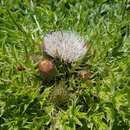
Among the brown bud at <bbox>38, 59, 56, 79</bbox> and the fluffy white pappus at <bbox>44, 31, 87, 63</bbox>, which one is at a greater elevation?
the fluffy white pappus at <bbox>44, 31, 87, 63</bbox>

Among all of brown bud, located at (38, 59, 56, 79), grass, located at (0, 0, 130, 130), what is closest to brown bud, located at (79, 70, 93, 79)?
grass, located at (0, 0, 130, 130)

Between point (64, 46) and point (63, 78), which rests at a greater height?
point (64, 46)

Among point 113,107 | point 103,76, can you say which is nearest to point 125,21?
point 103,76

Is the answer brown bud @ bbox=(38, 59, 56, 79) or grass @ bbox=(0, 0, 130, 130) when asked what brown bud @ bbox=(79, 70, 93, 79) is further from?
brown bud @ bbox=(38, 59, 56, 79)

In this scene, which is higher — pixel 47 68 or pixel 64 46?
pixel 64 46

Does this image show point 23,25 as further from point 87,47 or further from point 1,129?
point 1,129
